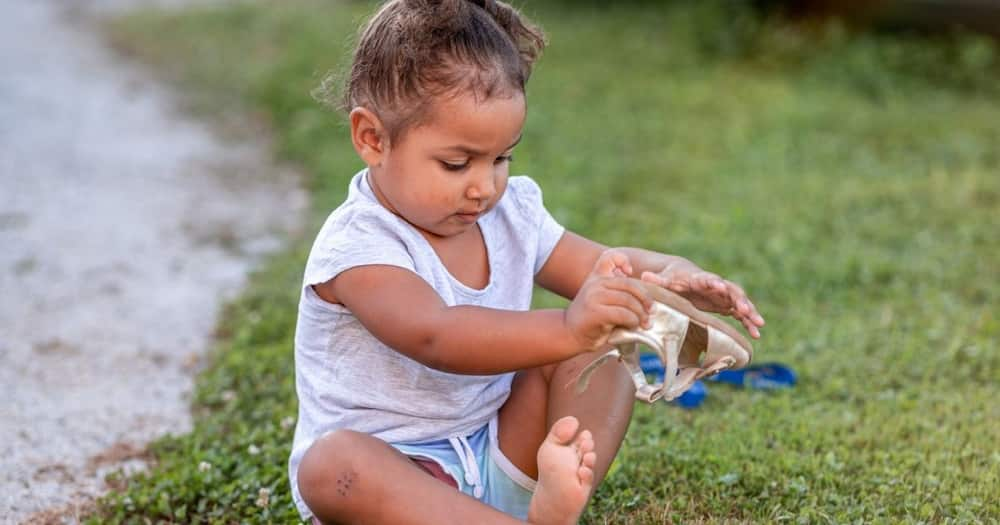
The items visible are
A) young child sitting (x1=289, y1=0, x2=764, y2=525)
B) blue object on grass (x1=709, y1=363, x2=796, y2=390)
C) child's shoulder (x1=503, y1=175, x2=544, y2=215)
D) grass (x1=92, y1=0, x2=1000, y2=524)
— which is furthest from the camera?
blue object on grass (x1=709, y1=363, x2=796, y2=390)

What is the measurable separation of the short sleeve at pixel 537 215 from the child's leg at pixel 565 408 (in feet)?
0.92

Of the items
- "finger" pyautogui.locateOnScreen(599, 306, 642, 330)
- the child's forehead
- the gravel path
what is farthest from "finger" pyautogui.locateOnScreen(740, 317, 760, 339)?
the gravel path

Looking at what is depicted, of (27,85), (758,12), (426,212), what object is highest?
(426,212)

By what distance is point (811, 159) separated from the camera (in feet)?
19.8

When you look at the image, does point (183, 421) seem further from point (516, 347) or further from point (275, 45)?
point (275, 45)

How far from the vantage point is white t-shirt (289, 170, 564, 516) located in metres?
2.29

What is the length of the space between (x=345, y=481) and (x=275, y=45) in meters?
6.77

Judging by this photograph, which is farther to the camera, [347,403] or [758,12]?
[758,12]

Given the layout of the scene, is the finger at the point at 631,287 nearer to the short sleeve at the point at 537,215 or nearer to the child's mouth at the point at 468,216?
the child's mouth at the point at 468,216

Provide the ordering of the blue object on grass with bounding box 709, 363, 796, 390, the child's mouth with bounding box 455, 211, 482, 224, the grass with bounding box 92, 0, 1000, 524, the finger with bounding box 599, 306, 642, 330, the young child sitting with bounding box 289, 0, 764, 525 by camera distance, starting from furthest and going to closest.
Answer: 1. the blue object on grass with bounding box 709, 363, 796, 390
2. the grass with bounding box 92, 0, 1000, 524
3. the child's mouth with bounding box 455, 211, 482, 224
4. the young child sitting with bounding box 289, 0, 764, 525
5. the finger with bounding box 599, 306, 642, 330

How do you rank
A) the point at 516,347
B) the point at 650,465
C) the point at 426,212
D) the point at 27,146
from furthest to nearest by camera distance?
the point at 27,146 < the point at 650,465 < the point at 426,212 < the point at 516,347

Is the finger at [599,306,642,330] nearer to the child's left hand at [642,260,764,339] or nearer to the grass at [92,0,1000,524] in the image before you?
the child's left hand at [642,260,764,339]

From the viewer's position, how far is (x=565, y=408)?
2426 millimetres

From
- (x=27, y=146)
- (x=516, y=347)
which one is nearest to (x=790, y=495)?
→ (x=516, y=347)
